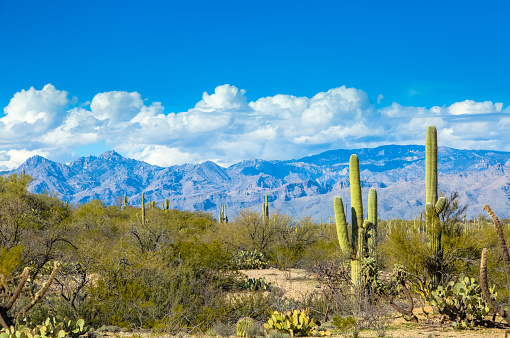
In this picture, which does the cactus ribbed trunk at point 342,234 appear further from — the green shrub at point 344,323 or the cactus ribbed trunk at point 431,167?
the green shrub at point 344,323

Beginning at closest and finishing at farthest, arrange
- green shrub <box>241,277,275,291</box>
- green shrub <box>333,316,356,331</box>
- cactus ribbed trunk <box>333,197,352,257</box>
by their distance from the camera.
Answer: green shrub <box>333,316,356,331</box> < cactus ribbed trunk <box>333,197,352,257</box> < green shrub <box>241,277,275,291</box>

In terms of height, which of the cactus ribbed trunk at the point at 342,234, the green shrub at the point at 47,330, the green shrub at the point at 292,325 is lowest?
the green shrub at the point at 292,325

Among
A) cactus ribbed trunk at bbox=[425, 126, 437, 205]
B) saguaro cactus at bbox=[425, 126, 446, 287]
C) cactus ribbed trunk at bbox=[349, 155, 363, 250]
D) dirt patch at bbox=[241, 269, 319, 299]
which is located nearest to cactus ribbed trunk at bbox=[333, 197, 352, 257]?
cactus ribbed trunk at bbox=[349, 155, 363, 250]

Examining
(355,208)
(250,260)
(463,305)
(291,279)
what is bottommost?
(291,279)

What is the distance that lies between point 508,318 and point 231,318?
7074 millimetres

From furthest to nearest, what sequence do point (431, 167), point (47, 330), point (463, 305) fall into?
point (431, 167), point (463, 305), point (47, 330)

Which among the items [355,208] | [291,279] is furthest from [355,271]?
[291,279]

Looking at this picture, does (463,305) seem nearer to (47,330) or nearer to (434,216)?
(434,216)

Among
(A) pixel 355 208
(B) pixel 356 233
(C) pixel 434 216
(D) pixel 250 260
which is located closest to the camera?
(C) pixel 434 216

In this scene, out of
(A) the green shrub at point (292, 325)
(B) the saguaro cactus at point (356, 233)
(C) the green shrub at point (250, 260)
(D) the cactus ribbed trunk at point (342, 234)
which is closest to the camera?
(A) the green shrub at point (292, 325)

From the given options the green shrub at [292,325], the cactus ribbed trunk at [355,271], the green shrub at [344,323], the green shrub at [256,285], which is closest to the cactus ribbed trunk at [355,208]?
the cactus ribbed trunk at [355,271]

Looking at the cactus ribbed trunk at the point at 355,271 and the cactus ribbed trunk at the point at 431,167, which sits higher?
the cactus ribbed trunk at the point at 431,167

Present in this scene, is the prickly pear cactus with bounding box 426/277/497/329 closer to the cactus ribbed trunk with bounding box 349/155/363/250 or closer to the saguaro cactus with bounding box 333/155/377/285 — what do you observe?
the saguaro cactus with bounding box 333/155/377/285

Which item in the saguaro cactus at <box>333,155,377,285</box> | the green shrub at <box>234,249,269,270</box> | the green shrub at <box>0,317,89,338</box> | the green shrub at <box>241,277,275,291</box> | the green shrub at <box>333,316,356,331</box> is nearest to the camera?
the green shrub at <box>0,317,89,338</box>
